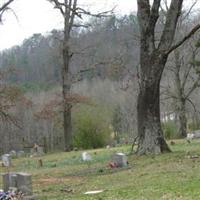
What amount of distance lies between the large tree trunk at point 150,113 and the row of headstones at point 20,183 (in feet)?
22.8

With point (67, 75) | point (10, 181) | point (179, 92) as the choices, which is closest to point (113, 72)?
point (67, 75)

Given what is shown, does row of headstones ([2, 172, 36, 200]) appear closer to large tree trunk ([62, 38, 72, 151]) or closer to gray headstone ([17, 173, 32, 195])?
gray headstone ([17, 173, 32, 195])

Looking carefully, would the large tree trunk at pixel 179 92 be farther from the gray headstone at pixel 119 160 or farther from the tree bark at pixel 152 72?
the gray headstone at pixel 119 160

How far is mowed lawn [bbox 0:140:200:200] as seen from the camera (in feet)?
30.2

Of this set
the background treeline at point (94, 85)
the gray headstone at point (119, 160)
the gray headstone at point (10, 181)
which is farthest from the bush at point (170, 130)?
the gray headstone at point (10, 181)

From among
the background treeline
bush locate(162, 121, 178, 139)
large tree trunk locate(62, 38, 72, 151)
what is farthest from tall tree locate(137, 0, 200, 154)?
bush locate(162, 121, 178, 139)

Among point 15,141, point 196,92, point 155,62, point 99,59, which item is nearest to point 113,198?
point 155,62

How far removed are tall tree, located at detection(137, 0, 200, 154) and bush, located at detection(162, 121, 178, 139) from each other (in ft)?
81.2

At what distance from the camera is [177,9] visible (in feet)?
55.4

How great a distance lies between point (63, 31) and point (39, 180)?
20.8 meters

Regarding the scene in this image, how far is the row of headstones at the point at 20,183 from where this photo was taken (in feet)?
33.0

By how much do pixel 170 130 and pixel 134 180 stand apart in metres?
32.3

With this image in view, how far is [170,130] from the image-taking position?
4331cm

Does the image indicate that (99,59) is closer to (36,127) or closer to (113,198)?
(36,127)
